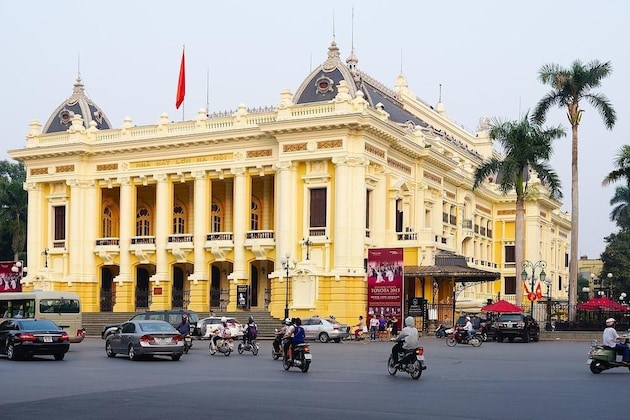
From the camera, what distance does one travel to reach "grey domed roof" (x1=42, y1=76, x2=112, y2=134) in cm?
6606

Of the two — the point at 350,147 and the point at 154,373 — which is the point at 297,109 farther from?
the point at 154,373

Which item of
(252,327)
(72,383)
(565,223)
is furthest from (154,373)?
(565,223)

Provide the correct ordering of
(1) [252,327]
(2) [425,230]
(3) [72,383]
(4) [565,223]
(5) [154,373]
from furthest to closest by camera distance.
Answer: (4) [565,223], (2) [425,230], (1) [252,327], (5) [154,373], (3) [72,383]

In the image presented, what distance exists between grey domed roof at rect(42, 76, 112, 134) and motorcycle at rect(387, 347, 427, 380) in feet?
153

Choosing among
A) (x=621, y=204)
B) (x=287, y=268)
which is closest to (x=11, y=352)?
(x=287, y=268)

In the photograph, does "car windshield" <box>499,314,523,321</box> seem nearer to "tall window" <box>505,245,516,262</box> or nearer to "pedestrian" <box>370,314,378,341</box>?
A: "pedestrian" <box>370,314,378,341</box>

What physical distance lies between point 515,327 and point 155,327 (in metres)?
22.9

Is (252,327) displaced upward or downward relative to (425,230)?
downward

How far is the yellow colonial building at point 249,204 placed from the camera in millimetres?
53500

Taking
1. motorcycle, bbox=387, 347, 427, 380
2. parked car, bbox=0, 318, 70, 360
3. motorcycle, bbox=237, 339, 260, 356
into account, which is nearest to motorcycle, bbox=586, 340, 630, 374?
motorcycle, bbox=387, 347, 427, 380

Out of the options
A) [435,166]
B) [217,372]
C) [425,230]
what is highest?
[435,166]

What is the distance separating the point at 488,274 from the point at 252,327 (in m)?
24.1

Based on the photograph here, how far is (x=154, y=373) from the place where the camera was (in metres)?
24.3

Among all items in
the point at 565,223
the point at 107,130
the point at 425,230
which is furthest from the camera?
the point at 565,223
